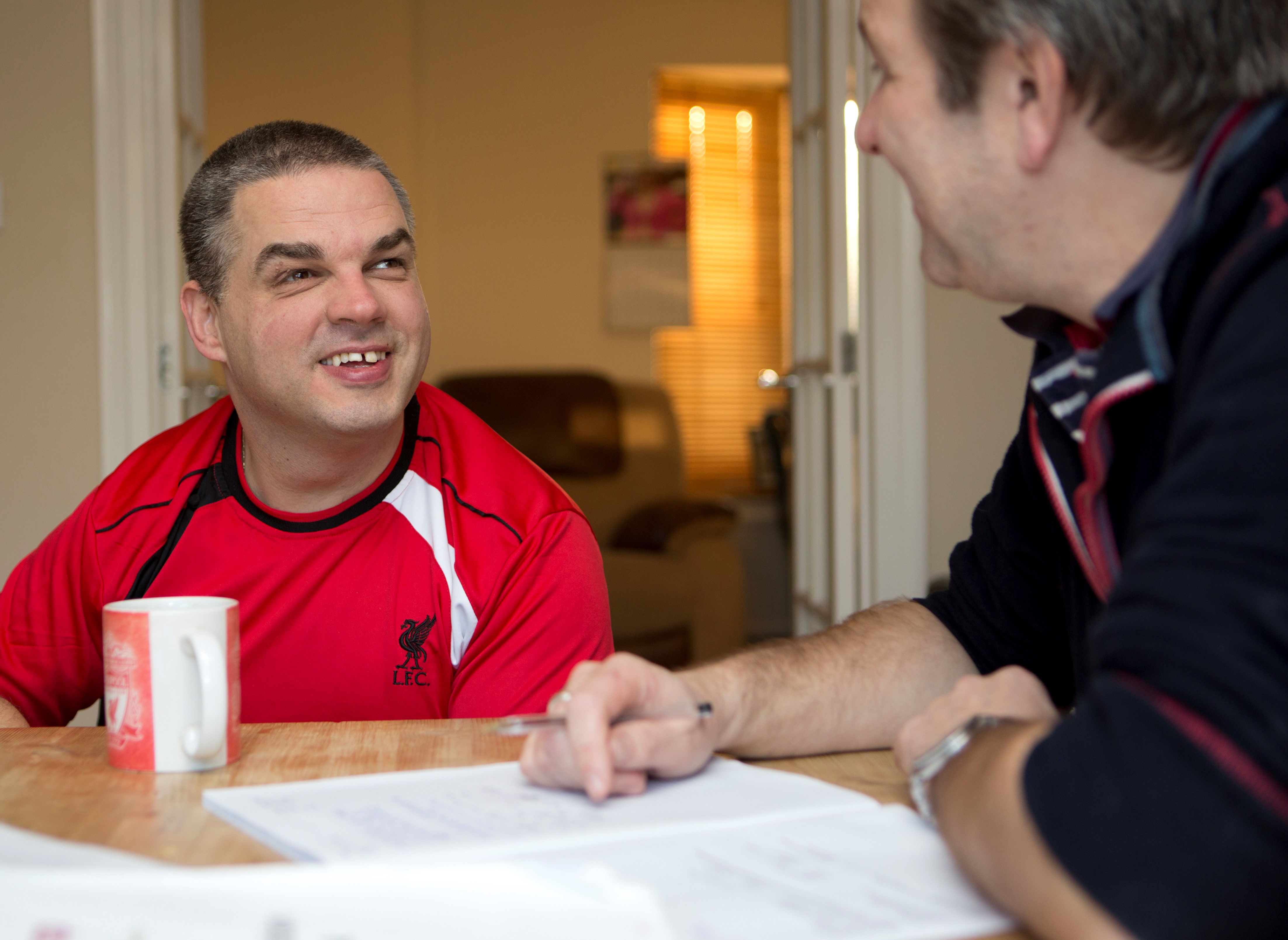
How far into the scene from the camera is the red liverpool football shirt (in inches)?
48.5

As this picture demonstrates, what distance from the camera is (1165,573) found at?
513mm

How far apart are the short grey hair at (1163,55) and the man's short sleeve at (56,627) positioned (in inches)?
42.6

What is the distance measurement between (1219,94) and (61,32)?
2136 mm

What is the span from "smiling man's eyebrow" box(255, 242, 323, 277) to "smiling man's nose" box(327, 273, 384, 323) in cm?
4

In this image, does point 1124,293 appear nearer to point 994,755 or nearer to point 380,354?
point 994,755

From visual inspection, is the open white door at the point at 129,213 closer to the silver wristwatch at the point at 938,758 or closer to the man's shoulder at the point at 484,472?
the man's shoulder at the point at 484,472

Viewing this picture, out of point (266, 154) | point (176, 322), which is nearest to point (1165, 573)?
point (266, 154)

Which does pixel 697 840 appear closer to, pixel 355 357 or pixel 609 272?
pixel 355 357

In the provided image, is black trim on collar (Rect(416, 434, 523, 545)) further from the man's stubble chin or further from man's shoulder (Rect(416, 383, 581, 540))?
the man's stubble chin

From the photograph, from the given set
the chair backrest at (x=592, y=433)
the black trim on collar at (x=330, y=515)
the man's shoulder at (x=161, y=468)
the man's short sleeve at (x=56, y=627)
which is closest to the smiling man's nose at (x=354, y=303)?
A: the black trim on collar at (x=330, y=515)

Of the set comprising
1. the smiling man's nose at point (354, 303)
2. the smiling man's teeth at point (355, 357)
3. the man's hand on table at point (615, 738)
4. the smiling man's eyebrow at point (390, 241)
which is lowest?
the man's hand on table at point (615, 738)

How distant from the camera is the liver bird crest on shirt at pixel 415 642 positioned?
125 centimetres

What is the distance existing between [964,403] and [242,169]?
4.47ft

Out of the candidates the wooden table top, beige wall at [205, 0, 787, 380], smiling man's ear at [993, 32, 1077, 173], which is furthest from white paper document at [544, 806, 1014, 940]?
beige wall at [205, 0, 787, 380]
